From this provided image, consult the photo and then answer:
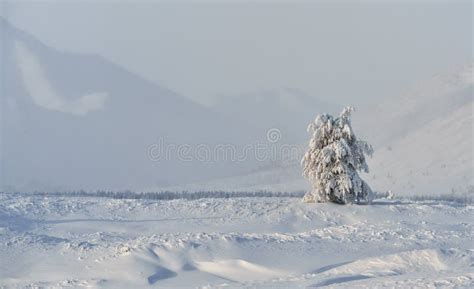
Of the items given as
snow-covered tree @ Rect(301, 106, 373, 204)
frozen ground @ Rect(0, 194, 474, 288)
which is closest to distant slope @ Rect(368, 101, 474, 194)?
snow-covered tree @ Rect(301, 106, 373, 204)

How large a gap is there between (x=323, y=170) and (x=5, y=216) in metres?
13.4

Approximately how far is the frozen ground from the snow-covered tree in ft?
2.42

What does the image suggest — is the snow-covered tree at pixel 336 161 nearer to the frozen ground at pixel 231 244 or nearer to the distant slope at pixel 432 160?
the frozen ground at pixel 231 244

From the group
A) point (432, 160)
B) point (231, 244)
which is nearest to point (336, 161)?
point (231, 244)

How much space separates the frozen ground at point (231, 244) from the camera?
2180 cm

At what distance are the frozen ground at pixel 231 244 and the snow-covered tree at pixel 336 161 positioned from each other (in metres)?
0.74

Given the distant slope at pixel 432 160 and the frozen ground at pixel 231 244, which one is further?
the distant slope at pixel 432 160

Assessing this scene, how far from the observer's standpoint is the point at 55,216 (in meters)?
32.3

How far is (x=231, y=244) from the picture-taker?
24.6 metres

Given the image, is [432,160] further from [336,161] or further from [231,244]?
[231,244]

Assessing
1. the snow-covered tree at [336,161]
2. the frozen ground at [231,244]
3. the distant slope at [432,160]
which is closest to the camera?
the frozen ground at [231,244]

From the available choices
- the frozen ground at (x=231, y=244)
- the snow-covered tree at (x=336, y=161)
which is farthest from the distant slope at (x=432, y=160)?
the frozen ground at (x=231, y=244)

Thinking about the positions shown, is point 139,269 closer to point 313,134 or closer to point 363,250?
point 363,250

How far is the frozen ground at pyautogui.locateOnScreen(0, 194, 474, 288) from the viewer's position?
858 inches
